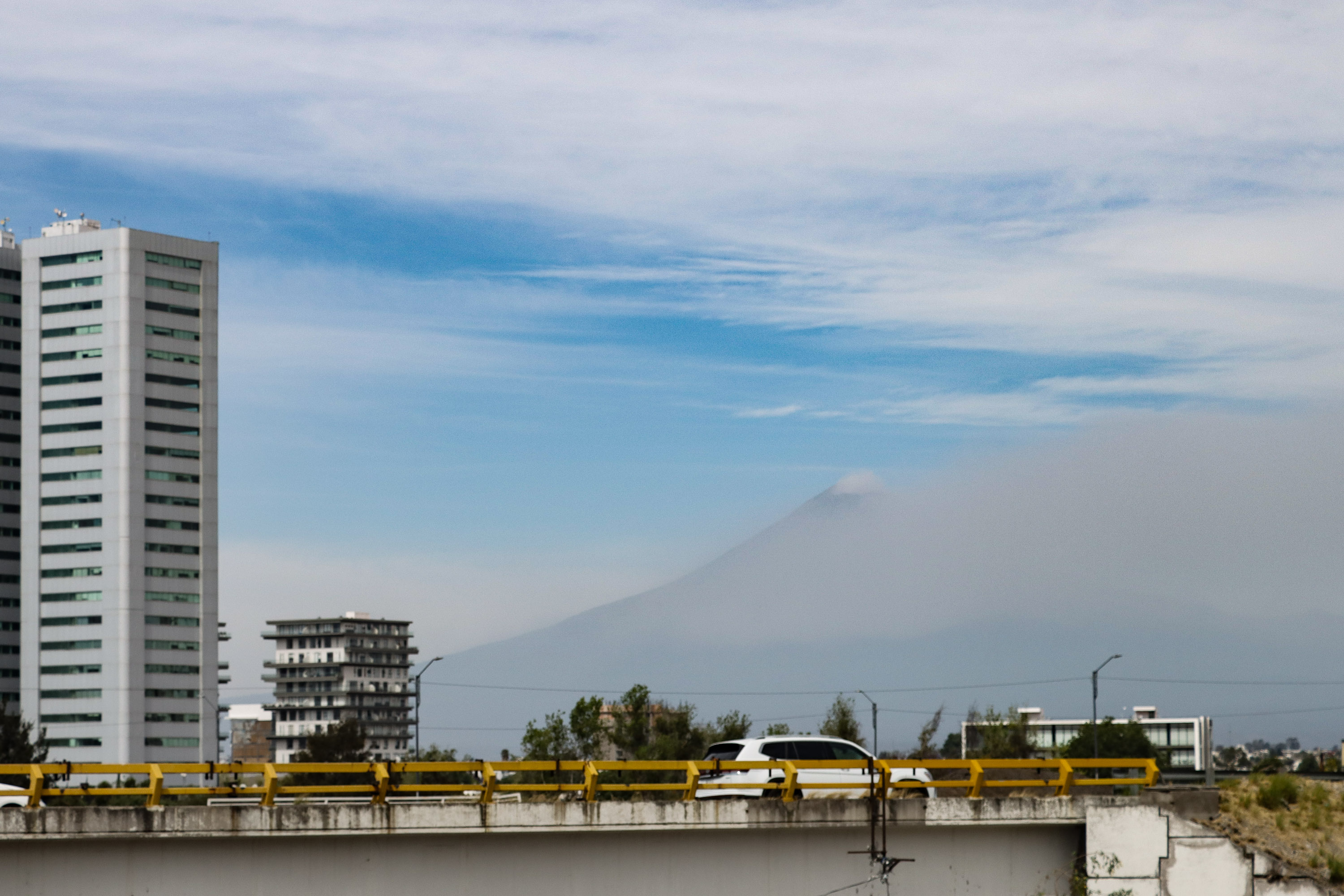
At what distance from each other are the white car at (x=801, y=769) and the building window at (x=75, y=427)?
172m

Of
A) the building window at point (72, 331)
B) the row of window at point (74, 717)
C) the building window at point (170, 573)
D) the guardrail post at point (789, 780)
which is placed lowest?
the row of window at point (74, 717)

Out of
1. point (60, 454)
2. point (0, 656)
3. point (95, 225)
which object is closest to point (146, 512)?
point (60, 454)

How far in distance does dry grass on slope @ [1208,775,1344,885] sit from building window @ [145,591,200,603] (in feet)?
579

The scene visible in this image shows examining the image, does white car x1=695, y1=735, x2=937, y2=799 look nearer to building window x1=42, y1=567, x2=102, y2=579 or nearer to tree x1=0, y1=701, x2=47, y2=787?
tree x1=0, y1=701, x2=47, y2=787

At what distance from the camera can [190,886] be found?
834 inches

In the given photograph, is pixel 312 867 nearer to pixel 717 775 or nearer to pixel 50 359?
pixel 717 775

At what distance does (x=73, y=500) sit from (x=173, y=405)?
56.8ft

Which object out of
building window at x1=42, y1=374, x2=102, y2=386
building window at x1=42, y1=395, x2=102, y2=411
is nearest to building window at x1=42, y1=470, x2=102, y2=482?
building window at x1=42, y1=395, x2=102, y2=411

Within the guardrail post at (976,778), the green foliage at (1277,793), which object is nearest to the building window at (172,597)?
the guardrail post at (976,778)

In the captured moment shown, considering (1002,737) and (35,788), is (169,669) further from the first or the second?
(35,788)

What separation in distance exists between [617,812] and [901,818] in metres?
4.42

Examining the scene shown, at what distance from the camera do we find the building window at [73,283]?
18600 cm

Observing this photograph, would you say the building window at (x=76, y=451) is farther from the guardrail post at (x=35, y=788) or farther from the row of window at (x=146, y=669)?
the guardrail post at (x=35, y=788)

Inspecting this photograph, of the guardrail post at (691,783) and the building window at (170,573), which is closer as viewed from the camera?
the guardrail post at (691,783)
